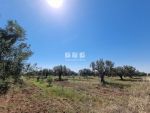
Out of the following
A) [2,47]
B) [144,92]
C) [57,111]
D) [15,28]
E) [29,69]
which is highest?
[15,28]

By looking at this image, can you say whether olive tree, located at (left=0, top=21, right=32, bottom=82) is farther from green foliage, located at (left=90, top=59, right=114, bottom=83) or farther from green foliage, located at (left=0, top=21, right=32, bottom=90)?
green foliage, located at (left=90, top=59, right=114, bottom=83)

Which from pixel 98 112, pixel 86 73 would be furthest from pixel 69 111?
pixel 86 73

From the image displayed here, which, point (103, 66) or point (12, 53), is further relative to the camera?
point (103, 66)

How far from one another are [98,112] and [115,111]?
1283mm

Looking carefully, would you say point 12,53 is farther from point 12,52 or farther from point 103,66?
point 103,66

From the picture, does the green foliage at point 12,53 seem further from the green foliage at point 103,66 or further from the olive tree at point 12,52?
the green foliage at point 103,66

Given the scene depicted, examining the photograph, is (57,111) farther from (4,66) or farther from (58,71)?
(58,71)

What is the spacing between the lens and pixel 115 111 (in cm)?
1058

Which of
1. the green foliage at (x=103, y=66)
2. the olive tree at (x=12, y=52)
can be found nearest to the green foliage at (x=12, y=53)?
the olive tree at (x=12, y=52)

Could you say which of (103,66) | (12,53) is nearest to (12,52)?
(12,53)

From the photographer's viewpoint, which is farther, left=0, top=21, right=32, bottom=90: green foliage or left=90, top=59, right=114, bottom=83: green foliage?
left=90, top=59, right=114, bottom=83: green foliage

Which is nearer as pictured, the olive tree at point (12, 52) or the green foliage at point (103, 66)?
the olive tree at point (12, 52)

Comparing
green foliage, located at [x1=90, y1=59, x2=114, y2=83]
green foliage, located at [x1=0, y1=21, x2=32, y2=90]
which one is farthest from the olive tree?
green foliage, located at [x1=90, y1=59, x2=114, y2=83]

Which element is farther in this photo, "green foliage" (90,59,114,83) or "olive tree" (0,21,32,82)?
"green foliage" (90,59,114,83)
